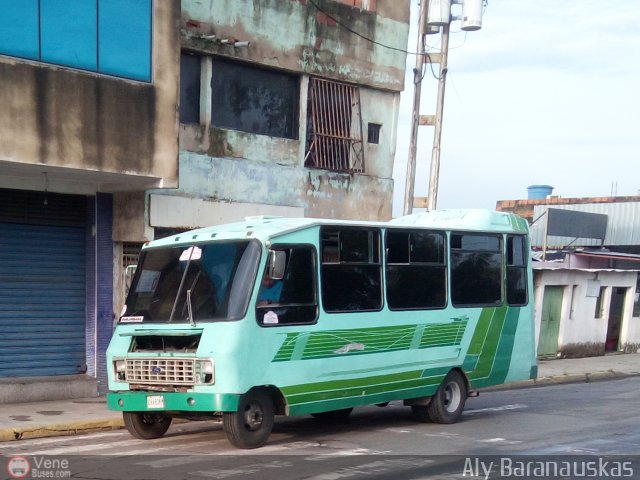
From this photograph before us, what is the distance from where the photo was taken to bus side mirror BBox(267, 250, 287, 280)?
11.0 metres

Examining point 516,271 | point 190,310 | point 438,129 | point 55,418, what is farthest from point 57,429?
point 438,129

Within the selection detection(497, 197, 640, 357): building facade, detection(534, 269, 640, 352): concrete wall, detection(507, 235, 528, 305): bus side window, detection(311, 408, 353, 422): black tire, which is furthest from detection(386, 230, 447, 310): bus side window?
detection(534, 269, 640, 352): concrete wall

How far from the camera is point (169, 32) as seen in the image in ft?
51.1

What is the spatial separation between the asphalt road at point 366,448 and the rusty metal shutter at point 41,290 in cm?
387

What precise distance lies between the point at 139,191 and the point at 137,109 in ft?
6.16

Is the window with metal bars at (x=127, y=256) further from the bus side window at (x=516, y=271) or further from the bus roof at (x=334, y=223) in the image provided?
the bus side window at (x=516, y=271)

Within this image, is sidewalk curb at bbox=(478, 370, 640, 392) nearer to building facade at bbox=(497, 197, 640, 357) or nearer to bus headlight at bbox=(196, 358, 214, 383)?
building facade at bbox=(497, 197, 640, 357)

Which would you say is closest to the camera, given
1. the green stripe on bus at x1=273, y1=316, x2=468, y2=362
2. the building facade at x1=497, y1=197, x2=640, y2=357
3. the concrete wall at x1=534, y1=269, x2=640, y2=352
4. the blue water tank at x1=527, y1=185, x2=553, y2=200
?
the green stripe on bus at x1=273, y1=316, x2=468, y2=362

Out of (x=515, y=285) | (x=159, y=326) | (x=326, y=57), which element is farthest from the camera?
(x=326, y=57)

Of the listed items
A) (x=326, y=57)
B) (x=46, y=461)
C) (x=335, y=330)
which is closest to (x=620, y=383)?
(x=326, y=57)

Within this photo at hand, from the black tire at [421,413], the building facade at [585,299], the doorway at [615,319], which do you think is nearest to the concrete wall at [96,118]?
the black tire at [421,413]

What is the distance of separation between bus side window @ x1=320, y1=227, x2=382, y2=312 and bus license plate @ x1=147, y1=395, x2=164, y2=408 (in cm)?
231

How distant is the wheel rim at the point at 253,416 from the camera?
1079 centimetres

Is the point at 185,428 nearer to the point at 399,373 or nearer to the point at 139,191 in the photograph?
the point at 399,373
